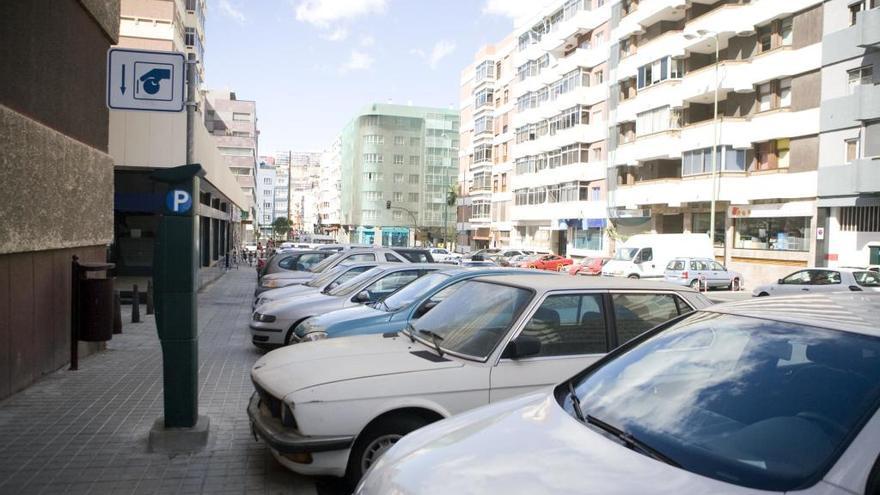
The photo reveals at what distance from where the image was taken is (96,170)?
31.0ft

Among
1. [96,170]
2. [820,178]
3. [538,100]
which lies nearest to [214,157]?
[96,170]

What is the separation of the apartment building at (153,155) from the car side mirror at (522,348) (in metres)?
3.55

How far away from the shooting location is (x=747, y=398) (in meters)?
2.73

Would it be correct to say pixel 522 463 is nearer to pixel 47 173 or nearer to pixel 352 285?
pixel 47 173

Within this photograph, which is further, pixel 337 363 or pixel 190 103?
pixel 190 103

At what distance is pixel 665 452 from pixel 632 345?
1210mm

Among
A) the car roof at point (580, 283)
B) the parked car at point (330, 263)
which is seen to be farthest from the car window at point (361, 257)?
the car roof at point (580, 283)

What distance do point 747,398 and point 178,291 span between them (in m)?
4.47

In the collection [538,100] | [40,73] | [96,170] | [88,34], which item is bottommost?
[96,170]

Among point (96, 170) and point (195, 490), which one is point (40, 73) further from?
point (195, 490)

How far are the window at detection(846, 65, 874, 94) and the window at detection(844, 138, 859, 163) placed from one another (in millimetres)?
2083

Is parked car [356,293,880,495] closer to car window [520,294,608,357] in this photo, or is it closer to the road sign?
car window [520,294,608,357]

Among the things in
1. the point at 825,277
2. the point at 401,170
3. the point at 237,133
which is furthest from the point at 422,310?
the point at 237,133

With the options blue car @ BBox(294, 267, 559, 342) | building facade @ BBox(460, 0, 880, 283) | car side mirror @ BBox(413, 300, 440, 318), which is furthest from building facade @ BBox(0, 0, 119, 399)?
building facade @ BBox(460, 0, 880, 283)
